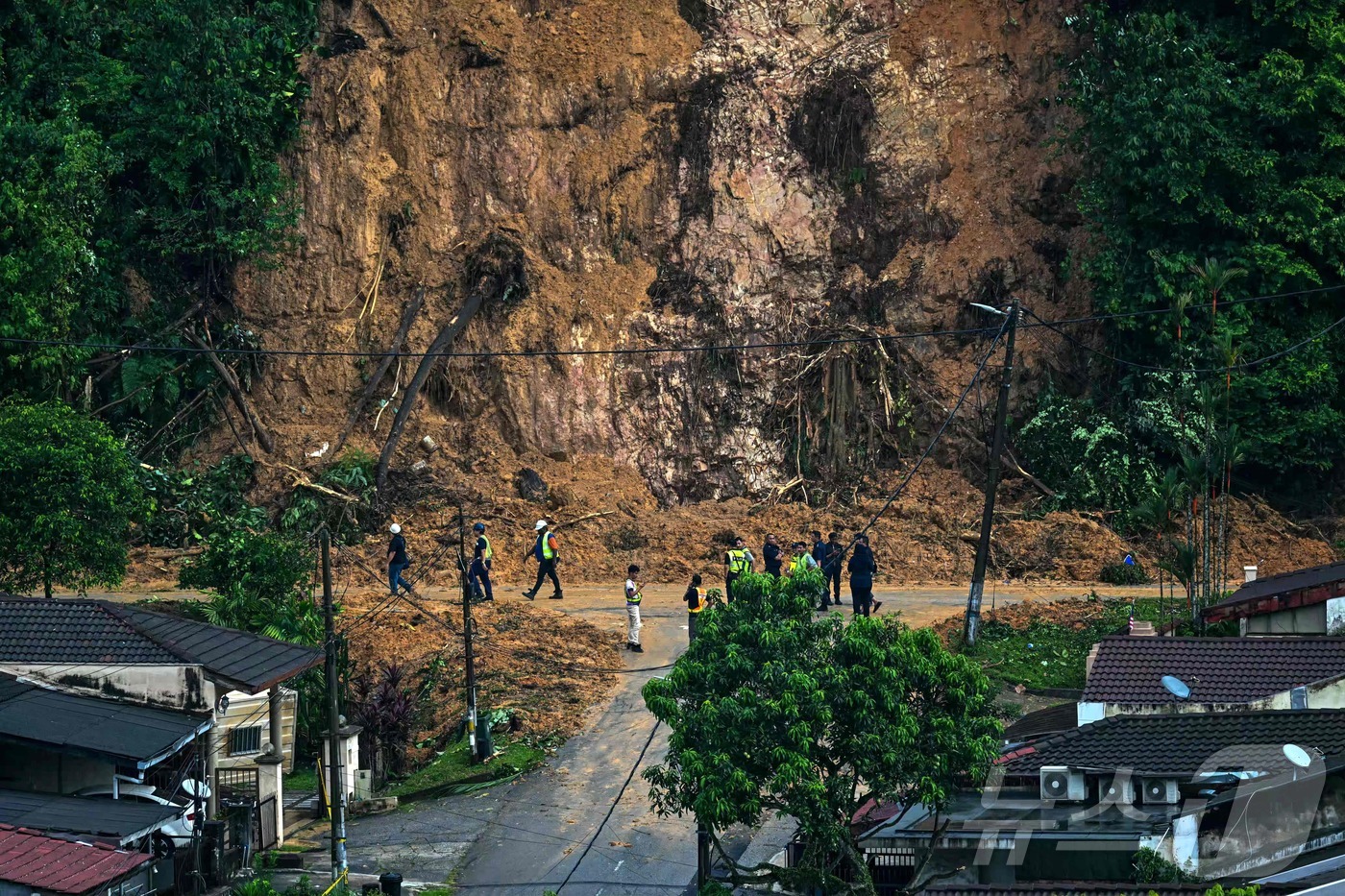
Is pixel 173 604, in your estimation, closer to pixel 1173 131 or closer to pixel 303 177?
pixel 303 177

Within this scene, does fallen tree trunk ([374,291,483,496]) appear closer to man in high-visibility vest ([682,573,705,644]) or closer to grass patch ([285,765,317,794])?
grass patch ([285,765,317,794])

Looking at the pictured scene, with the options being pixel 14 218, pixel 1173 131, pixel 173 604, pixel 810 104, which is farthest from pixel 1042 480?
pixel 14 218

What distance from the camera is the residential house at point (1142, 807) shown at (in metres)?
17.4

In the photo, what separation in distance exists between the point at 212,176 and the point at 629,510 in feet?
37.1

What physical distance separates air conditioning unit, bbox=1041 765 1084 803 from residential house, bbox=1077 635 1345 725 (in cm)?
208

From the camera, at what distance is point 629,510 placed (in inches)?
1377

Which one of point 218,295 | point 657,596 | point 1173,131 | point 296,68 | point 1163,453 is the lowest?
point 657,596

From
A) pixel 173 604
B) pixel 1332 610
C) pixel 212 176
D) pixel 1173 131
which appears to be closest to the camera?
pixel 1332 610

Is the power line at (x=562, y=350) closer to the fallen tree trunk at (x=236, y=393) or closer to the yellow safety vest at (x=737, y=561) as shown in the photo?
the fallen tree trunk at (x=236, y=393)

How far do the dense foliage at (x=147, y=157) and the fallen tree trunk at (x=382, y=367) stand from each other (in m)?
3.01

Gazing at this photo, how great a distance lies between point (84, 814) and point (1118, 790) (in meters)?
11.0

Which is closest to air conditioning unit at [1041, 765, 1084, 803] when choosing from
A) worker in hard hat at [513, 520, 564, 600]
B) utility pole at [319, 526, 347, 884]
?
utility pole at [319, 526, 347, 884]

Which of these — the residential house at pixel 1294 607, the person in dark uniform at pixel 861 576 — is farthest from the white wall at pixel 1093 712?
the person in dark uniform at pixel 861 576

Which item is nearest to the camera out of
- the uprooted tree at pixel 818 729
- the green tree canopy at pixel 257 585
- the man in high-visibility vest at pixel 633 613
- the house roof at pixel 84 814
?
the uprooted tree at pixel 818 729
